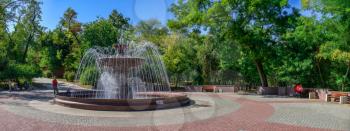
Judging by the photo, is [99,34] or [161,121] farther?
[99,34]

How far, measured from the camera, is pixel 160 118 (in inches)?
510

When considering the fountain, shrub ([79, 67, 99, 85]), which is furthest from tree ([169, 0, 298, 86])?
shrub ([79, 67, 99, 85])

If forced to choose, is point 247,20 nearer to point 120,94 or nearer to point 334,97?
point 334,97

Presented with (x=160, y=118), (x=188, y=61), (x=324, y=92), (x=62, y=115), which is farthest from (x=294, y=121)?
(x=188, y=61)

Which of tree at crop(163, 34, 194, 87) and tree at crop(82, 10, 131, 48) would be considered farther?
tree at crop(82, 10, 131, 48)

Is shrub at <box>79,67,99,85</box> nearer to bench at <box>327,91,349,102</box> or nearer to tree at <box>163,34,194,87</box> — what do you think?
tree at <box>163,34,194,87</box>

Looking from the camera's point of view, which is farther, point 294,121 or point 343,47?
point 343,47

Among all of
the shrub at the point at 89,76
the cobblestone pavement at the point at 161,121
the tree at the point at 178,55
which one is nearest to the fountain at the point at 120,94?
the cobblestone pavement at the point at 161,121

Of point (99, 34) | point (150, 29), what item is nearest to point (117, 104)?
point (99, 34)

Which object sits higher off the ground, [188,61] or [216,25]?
[216,25]

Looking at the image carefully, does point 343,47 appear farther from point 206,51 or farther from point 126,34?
point 126,34

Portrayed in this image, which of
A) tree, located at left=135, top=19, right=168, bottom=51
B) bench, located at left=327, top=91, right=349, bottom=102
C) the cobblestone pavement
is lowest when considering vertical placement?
the cobblestone pavement

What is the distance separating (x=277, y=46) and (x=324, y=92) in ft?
24.1

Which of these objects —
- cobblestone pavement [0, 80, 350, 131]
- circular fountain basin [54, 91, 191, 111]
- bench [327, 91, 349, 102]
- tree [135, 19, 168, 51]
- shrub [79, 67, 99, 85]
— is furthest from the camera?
tree [135, 19, 168, 51]
